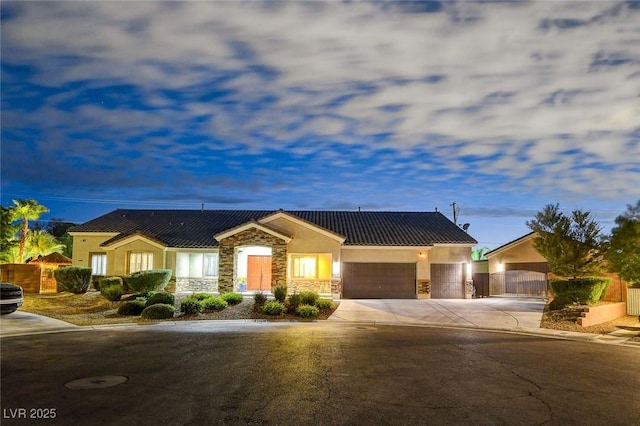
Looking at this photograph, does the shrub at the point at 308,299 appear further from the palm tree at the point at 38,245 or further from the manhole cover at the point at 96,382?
the palm tree at the point at 38,245

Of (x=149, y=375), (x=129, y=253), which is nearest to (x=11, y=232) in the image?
(x=129, y=253)

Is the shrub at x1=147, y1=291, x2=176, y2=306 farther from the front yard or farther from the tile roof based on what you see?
the tile roof

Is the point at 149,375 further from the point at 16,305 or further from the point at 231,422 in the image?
the point at 16,305

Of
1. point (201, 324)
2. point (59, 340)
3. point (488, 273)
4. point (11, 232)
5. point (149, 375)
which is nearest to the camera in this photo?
point (149, 375)

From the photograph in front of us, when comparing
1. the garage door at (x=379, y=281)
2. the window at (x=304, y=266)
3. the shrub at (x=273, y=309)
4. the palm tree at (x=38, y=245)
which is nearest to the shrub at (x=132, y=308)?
the shrub at (x=273, y=309)

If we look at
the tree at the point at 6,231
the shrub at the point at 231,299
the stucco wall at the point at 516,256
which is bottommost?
the shrub at the point at 231,299

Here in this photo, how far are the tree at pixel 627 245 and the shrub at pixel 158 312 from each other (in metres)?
18.7

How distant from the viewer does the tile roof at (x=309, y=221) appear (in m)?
31.9

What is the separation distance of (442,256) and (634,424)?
80.3ft

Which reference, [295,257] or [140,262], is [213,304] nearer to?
[295,257]

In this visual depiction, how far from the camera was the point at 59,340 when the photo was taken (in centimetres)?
1527

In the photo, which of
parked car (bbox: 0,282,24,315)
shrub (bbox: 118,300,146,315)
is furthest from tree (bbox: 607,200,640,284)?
parked car (bbox: 0,282,24,315)

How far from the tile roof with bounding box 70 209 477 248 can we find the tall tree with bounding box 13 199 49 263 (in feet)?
8.59

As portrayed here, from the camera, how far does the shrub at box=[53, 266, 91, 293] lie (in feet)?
92.8
